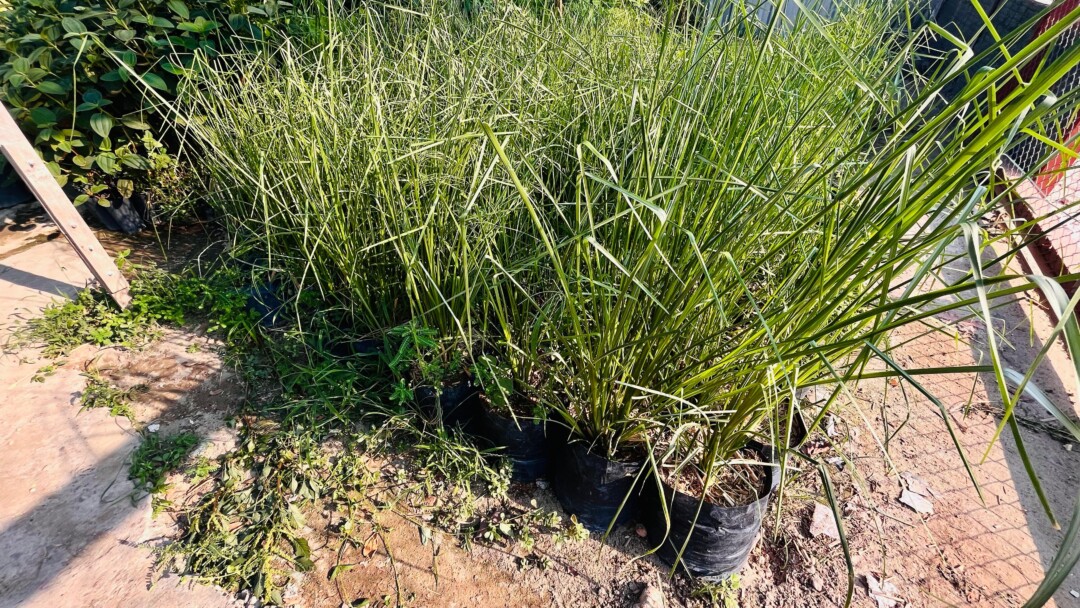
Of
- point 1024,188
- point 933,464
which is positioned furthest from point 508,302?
point 1024,188

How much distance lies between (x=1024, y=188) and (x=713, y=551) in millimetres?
2868

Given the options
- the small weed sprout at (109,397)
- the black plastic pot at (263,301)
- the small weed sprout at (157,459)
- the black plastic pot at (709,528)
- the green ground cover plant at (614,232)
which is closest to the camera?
A: the green ground cover plant at (614,232)

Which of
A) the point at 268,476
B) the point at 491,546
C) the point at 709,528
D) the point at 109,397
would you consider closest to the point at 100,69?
the point at 109,397

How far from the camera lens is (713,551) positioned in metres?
1.42

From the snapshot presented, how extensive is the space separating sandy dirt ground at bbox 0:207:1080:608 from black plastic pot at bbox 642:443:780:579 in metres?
0.07

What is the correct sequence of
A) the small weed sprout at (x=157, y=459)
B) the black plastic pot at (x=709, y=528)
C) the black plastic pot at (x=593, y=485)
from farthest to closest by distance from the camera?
the small weed sprout at (x=157, y=459)
the black plastic pot at (x=593, y=485)
the black plastic pot at (x=709, y=528)

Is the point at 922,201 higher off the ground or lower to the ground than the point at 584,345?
higher

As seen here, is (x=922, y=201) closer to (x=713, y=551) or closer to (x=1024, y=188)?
(x=713, y=551)

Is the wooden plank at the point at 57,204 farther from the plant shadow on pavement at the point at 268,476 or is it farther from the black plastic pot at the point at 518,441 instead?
the black plastic pot at the point at 518,441

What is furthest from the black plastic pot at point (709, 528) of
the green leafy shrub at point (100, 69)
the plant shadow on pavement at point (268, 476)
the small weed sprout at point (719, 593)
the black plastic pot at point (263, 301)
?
the green leafy shrub at point (100, 69)

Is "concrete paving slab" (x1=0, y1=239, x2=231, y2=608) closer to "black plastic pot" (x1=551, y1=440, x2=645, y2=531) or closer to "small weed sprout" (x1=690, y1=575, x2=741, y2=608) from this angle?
"black plastic pot" (x1=551, y1=440, x2=645, y2=531)

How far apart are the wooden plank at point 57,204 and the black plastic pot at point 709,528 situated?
2187 mm

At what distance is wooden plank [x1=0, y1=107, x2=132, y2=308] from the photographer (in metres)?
1.81

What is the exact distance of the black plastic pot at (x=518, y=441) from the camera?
1.60 m
